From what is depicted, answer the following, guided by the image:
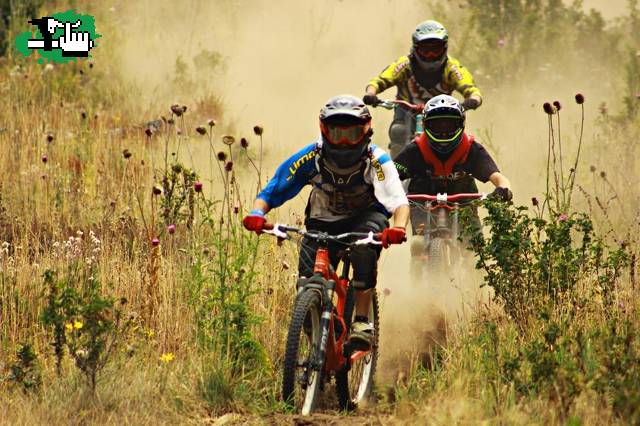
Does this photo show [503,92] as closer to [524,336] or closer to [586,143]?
[586,143]

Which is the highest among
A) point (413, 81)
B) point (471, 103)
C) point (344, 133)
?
point (413, 81)

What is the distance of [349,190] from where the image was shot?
782 cm

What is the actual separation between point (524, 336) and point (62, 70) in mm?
10341

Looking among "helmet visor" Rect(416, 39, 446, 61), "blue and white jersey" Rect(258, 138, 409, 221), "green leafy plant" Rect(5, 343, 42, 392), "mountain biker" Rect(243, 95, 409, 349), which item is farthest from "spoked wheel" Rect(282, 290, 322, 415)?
"helmet visor" Rect(416, 39, 446, 61)

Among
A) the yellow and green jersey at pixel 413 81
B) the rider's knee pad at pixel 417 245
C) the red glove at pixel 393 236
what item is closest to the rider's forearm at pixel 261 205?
the red glove at pixel 393 236

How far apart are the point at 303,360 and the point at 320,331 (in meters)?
0.22

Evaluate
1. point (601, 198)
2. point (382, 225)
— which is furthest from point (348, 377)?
point (601, 198)

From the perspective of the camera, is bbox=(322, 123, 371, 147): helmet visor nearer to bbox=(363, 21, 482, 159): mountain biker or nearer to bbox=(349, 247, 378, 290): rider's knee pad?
bbox=(349, 247, 378, 290): rider's knee pad

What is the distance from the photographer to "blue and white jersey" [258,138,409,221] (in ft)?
25.4

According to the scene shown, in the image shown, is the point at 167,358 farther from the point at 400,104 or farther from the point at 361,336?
the point at 400,104

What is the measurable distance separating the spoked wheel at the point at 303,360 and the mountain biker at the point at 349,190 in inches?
12.7

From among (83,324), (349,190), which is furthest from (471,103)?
(83,324)

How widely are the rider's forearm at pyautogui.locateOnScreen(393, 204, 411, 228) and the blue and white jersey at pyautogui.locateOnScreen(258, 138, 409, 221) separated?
4cm

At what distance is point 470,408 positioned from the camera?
Result: 244 inches
